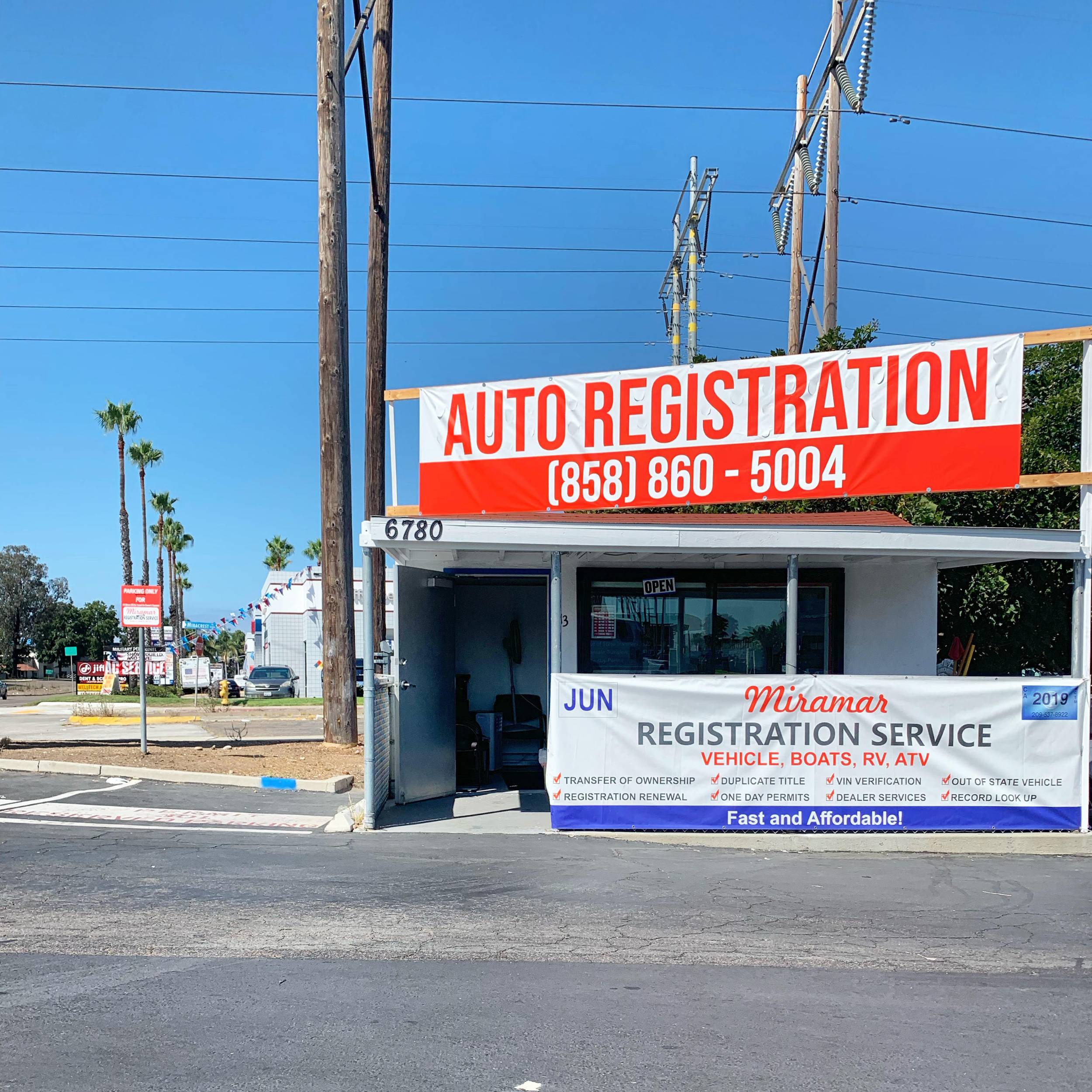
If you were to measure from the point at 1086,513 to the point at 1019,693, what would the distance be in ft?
5.70

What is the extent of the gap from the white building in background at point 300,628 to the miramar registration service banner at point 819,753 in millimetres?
28924

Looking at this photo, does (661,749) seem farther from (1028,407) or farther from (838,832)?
(1028,407)

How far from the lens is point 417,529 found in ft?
30.0

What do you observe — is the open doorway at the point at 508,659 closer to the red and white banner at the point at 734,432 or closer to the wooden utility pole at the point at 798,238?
the red and white banner at the point at 734,432

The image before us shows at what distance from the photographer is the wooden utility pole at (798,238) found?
70.4 feet

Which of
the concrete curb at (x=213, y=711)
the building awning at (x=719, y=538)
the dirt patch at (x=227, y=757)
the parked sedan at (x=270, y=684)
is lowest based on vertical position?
the parked sedan at (x=270, y=684)

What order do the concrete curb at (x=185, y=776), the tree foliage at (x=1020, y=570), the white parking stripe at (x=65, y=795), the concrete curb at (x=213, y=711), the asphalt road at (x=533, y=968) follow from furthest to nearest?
1. the concrete curb at (x=213, y=711)
2. the tree foliage at (x=1020, y=570)
3. the concrete curb at (x=185, y=776)
4. the white parking stripe at (x=65, y=795)
5. the asphalt road at (x=533, y=968)

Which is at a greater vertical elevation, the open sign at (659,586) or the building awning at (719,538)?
the building awning at (719,538)

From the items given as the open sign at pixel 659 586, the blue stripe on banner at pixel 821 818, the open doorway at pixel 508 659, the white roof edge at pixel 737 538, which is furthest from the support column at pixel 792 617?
the open doorway at pixel 508 659

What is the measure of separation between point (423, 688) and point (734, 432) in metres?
4.16

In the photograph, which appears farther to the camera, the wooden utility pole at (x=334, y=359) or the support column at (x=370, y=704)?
the wooden utility pole at (x=334, y=359)

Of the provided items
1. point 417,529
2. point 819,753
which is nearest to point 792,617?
point 819,753

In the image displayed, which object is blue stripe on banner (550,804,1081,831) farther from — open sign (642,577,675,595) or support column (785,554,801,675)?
open sign (642,577,675,595)

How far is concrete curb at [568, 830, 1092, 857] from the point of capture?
8969mm
